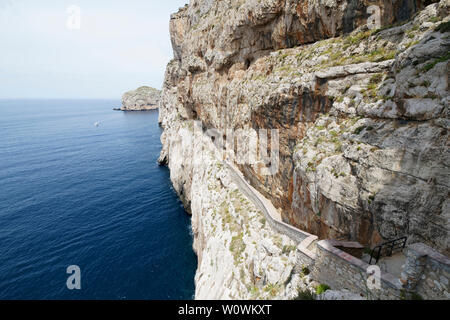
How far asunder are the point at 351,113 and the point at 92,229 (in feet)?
142

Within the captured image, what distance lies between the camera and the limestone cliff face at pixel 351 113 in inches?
406

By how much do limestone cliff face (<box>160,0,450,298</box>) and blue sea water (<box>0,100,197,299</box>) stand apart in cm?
923

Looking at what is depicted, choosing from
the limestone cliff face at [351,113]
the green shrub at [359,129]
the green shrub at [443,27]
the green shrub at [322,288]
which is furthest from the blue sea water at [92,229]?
the green shrub at [443,27]

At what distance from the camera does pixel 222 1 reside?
124 ft

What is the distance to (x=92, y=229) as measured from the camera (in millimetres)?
38750

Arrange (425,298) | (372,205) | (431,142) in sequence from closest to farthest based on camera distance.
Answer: (425,298), (431,142), (372,205)

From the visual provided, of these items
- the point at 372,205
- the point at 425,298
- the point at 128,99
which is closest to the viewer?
the point at 425,298

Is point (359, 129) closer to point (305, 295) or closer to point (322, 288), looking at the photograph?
point (322, 288)

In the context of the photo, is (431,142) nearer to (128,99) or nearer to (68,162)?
(68,162)

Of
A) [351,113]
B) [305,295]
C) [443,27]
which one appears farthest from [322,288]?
[443,27]

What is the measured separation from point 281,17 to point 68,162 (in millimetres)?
72548

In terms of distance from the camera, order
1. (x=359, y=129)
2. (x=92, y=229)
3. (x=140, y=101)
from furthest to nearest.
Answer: (x=140, y=101), (x=92, y=229), (x=359, y=129)

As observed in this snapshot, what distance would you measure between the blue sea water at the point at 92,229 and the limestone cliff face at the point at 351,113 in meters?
9.23

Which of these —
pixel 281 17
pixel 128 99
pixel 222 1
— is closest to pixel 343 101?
pixel 281 17
